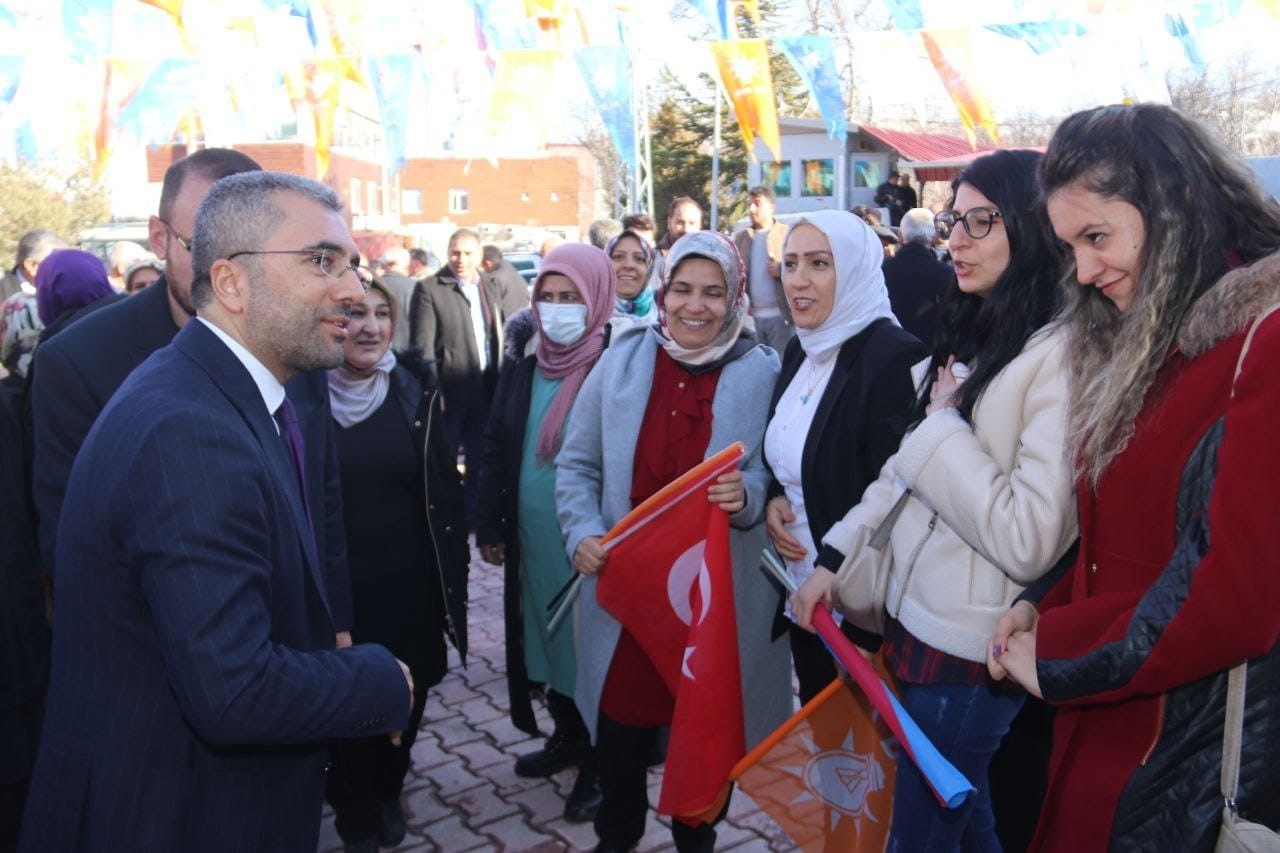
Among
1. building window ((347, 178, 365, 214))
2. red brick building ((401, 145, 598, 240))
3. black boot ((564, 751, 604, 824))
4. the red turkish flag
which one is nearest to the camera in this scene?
the red turkish flag

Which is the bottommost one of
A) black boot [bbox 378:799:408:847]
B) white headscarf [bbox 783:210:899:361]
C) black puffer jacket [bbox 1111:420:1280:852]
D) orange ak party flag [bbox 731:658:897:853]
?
black boot [bbox 378:799:408:847]

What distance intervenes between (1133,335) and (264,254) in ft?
5.52

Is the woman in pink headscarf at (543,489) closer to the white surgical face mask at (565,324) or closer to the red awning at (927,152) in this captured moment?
the white surgical face mask at (565,324)

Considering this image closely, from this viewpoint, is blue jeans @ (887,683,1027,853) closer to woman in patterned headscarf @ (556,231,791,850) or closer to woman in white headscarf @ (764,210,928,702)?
woman in white headscarf @ (764,210,928,702)

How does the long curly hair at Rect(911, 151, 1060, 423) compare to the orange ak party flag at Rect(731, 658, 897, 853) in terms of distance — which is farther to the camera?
the orange ak party flag at Rect(731, 658, 897, 853)

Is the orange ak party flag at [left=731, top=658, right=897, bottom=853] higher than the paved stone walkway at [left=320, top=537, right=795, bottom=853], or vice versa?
the orange ak party flag at [left=731, top=658, right=897, bottom=853]

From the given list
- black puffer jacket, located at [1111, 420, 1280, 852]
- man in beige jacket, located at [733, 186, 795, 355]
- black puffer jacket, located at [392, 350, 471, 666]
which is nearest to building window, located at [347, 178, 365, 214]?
man in beige jacket, located at [733, 186, 795, 355]

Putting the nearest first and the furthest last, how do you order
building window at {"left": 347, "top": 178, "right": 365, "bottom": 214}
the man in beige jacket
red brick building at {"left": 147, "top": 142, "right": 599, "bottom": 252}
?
the man in beige jacket, building window at {"left": 347, "top": 178, "right": 365, "bottom": 214}, red brick building at {"left": 147, "top": 142, "right": 599, "bottom": 252}

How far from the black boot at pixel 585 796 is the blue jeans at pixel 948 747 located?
167cm

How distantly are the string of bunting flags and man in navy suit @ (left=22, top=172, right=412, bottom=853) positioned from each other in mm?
9178

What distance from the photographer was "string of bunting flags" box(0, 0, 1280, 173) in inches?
411

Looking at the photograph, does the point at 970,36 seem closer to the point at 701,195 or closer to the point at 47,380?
the point at 47,380

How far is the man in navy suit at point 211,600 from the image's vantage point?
5.73 ft

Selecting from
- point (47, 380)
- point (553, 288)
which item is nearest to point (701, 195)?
point (553, 288)
